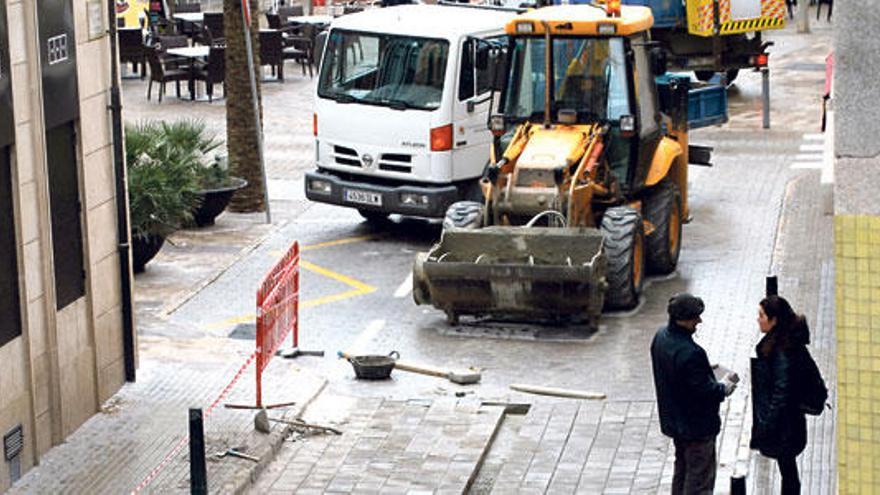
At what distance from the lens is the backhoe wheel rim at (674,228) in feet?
67.8

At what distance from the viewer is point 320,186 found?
2291cm

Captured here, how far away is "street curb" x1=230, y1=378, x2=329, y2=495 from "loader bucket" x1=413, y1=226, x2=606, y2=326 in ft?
8.17

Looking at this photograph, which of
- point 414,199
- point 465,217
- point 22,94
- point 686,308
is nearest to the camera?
point 686,308

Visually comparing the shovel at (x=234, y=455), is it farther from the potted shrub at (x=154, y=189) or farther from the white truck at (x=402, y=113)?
the white truck at (x=402, y=113)

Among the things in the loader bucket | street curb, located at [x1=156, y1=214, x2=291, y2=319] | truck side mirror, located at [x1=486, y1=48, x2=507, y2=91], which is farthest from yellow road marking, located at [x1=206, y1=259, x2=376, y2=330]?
truck side mirror, located at [x1=486, y1=48, x2=507, y2=91]

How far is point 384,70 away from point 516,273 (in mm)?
5245

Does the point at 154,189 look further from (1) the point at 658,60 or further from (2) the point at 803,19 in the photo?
(2) the point at 803,19

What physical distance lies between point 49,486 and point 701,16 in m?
19.4

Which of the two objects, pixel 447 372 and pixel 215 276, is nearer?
pixel 447 372

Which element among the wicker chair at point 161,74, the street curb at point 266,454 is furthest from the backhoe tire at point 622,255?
the wicker chair at point 161,74

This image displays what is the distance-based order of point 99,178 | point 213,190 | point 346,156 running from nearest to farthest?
point 99,178, point 346,156, point 213,190

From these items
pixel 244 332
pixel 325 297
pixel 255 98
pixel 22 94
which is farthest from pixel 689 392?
pixel 255 98

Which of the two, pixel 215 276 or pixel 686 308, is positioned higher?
pixel 686 308

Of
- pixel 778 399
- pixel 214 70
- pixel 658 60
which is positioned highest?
pixel 658 60
